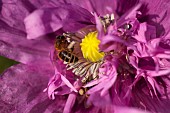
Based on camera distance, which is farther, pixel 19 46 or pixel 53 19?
pixel 19 46

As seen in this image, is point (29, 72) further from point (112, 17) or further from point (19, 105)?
point (112, 17)

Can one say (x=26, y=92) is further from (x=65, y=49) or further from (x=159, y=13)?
(x=159, y=13)

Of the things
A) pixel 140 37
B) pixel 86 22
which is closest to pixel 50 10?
pixel 86 22

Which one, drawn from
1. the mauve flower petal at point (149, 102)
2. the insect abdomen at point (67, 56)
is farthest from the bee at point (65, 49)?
the mauve flower petal at point (149, 102)

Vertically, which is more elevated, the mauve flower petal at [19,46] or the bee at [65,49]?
the mauve flower petal at [19,46]

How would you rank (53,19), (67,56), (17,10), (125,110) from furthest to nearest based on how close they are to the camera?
1. (17,10)
2. (67,56)
3. (53,19)
4. (125,110)

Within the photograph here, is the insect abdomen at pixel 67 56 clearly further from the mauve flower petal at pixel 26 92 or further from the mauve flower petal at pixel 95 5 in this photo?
the mauve flower petal at pixel 95 5

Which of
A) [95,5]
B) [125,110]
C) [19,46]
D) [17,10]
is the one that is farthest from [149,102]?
[17,10]

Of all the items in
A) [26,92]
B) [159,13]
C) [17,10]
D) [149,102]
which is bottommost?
[149,102]
